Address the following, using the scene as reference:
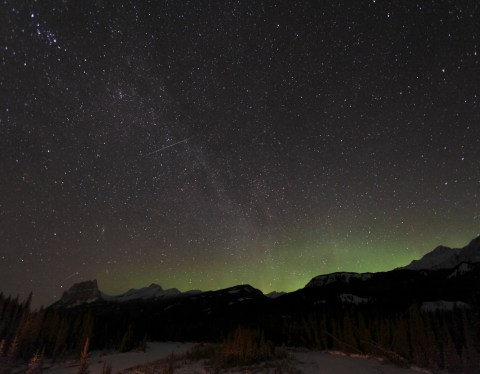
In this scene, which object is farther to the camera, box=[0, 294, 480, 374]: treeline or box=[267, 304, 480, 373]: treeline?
box=[0, 294, 480, 374]: treeline

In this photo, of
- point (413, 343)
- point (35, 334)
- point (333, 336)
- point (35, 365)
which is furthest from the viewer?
point (35, 334)

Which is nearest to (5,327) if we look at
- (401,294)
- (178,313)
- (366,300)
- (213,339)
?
(213,339)

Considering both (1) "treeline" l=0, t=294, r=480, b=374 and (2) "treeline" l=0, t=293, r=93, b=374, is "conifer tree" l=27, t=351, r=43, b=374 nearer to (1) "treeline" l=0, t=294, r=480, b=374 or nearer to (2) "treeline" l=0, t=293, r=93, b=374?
(1) "treeline" l=0, t=294, r=480, b=374

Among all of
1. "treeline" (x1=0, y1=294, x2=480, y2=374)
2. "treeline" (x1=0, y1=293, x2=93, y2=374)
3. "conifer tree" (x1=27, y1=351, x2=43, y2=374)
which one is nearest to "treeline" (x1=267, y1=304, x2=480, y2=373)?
"treeline" (x1=0, y1=294, x2=480, y2=374)

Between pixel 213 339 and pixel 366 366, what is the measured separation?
60043mm

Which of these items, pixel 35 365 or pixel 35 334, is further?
pixel 35 334

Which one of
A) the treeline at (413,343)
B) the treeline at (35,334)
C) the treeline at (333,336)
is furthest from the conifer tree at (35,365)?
the treeline at (413,343)

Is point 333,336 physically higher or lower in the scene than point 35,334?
lower

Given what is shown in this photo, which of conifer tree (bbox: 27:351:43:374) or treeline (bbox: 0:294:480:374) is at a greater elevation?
treeline (bbox: 0:294:480:374)

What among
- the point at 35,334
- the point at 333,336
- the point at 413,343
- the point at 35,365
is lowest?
the point at 35,365

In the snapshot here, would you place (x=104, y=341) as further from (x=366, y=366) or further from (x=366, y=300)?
(x=366, y=300)

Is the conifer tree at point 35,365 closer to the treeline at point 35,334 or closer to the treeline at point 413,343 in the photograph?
the treeline at point 35,334

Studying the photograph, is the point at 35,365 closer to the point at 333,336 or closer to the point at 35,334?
the point at 333,336

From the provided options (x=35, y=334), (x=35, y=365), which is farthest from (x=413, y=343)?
(x=35, y=334)
